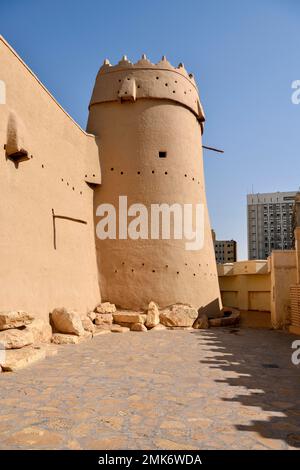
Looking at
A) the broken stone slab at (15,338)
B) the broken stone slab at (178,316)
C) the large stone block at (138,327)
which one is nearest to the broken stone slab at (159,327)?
the broken stone slab at (178,316)

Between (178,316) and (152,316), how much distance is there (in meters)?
0.95

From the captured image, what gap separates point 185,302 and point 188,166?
539cm

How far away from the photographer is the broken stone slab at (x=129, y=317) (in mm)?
12220

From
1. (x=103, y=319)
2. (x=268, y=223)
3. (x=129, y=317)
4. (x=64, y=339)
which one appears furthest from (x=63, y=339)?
(x=268, y=223)

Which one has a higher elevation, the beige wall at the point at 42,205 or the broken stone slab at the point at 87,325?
the beige wall at the point at 42,205

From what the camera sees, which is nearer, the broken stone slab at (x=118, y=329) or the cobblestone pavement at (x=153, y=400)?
the cobblestone pavement at (x=153, y=400)

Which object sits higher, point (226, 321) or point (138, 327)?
point (138, 327)

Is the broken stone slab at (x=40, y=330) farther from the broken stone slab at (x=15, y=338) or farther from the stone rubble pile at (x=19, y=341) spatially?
the broken stone slab at (x=15, y=338)

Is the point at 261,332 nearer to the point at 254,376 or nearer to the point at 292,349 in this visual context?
the point at 292,349

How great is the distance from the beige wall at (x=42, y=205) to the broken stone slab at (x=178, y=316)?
2.48m

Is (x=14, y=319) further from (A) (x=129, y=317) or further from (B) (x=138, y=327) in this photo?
(A) (x=129, y=317)

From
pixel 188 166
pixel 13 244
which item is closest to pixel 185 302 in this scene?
pixel 188 166

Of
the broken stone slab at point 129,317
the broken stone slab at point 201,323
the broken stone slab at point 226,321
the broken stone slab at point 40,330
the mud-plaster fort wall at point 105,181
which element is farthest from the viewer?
the broken stone slab at point 226,321

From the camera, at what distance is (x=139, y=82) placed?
14477 millimetres
